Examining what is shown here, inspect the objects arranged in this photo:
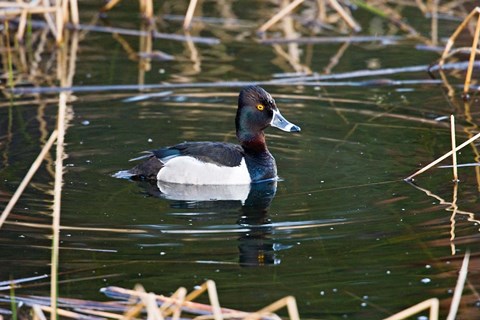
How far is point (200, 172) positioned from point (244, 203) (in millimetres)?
824

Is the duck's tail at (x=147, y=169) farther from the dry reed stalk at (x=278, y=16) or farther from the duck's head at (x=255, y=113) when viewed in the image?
the dry reed stalk at (x=278, y=16)

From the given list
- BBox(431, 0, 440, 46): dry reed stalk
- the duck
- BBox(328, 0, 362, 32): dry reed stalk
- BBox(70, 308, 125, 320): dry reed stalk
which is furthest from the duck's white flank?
BBox(431, 0, 440, 46): dry reed stalk

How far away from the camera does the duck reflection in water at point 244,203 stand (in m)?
7.23

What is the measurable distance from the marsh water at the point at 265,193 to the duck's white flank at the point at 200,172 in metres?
0.14

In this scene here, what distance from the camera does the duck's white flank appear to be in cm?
945

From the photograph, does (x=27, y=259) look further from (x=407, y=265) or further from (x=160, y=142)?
(x=160, y=142)

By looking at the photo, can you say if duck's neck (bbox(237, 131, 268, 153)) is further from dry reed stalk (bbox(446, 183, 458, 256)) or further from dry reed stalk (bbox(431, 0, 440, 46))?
dry reed stalk (bbox(431, 0, 440, 46))

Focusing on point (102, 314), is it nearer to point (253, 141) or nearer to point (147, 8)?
point (253, 141)

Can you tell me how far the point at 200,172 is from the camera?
373 inches

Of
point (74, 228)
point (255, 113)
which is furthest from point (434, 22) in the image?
point (74, 228)

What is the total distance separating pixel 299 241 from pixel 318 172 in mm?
2014

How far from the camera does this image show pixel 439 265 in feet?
22.6

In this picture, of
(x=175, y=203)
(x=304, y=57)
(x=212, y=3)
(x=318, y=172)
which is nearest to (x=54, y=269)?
(x=175, y=203)

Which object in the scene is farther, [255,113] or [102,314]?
[255,113]
